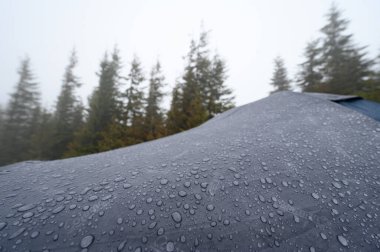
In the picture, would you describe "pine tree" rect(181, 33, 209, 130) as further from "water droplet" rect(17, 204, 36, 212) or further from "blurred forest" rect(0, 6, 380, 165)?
"water droplet" rect(17, 204, 36, 212)

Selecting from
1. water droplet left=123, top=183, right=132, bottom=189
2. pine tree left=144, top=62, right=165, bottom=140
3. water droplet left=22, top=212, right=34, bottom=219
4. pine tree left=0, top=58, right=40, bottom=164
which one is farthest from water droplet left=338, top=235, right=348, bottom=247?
pine tree left=0, top=58, right=40, bottom=164

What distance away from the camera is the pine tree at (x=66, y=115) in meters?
14.5

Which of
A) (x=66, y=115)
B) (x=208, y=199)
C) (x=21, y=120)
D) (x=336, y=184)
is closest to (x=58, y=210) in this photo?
(x=208, y=199)

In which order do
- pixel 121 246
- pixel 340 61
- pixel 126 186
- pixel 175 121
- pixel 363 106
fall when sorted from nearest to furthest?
pixel 121 246
pixel 126 186
pixel 363 106
pixel 175 121
pixel 340 61

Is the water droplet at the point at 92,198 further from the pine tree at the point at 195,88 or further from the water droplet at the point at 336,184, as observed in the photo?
the pine tree at the point at 195,88

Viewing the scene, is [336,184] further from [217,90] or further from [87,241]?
[217,90]

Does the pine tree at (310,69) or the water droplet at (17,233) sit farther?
the pine tree at (310,69)

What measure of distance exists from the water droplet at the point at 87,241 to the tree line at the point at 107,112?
7.64 m

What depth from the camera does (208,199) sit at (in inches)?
31.7

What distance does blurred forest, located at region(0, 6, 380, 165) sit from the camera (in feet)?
34.2

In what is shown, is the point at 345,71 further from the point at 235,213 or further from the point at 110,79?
the point at 110,79

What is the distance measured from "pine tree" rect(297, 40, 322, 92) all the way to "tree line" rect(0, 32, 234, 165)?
23.1 feet

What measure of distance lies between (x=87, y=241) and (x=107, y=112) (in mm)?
14077

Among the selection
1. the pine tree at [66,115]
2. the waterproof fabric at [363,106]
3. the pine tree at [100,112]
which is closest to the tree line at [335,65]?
the waterproof fabric at [363,106]
